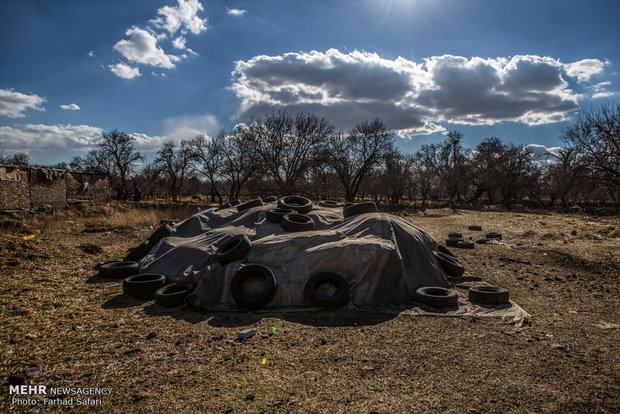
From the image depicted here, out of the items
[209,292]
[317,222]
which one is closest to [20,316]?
[209,292]

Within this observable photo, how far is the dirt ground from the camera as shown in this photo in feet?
11.0

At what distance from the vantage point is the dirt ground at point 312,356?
3350 millimetres

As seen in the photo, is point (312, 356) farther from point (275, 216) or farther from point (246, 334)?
point (275, 216)

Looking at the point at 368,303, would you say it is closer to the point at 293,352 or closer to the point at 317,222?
the point at 293,352

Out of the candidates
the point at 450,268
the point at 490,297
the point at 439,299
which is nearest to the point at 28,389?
the point at 439,299

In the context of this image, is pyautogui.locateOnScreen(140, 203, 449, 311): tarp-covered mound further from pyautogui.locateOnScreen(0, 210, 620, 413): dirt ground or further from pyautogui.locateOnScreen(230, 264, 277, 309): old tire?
pyautogui.locateOnScreen(0, 210, 620, 413): dirt ground

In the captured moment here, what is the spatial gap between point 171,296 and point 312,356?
3238 mm

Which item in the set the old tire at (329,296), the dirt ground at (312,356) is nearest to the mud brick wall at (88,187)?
the dirt ground at (312,356)

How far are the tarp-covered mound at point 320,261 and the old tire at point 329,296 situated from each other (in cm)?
13

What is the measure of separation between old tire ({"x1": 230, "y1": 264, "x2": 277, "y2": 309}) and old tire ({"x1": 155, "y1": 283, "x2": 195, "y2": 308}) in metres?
0.94

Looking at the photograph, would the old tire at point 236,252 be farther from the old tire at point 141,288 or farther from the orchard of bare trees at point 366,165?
the orchard of bare trees at point 366,165

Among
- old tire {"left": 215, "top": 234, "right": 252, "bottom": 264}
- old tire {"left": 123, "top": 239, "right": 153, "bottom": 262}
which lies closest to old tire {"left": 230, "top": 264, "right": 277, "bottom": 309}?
old tire {"left": 215, "top": 234, "right": 252, "bottom": 264}

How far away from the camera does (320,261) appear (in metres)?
6.71

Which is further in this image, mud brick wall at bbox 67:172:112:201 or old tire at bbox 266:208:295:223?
mud brick wall at bbox 67:172:112:201
